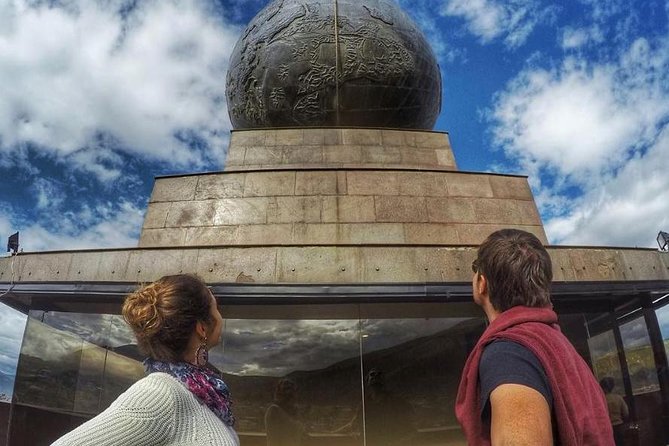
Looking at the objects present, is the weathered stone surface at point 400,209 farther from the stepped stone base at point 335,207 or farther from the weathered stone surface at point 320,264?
the weathered stone surface at point 320,264

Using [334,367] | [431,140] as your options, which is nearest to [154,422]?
[334,367]

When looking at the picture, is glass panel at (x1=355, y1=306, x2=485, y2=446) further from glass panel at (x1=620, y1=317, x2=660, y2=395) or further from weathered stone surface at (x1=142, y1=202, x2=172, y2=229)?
weathered stone surface at (x1=142, y1=202, x2=172, y2=229)

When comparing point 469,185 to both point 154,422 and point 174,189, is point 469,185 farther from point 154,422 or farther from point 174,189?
point 154,422

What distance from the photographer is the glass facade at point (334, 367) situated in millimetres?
5324

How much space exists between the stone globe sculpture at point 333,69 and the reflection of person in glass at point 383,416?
5.79 metres

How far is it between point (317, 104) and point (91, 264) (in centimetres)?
524

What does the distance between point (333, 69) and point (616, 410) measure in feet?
23.6

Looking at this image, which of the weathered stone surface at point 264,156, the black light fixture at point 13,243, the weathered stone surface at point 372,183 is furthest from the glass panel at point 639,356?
the black light fixture at point 13,243

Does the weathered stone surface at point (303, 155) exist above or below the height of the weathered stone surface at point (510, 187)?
above

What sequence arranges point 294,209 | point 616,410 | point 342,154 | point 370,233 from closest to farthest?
1. point 616,410
2. point 370,233
3. point 294,209
4. point 342,154

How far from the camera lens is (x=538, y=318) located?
58.6 inches

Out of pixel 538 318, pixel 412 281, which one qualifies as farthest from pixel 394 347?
pixel 538 318

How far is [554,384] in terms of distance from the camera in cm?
134

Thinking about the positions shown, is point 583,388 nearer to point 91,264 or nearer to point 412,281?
point 412,281
